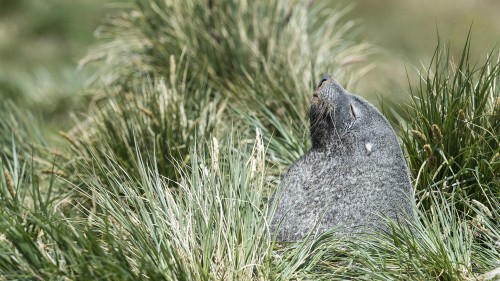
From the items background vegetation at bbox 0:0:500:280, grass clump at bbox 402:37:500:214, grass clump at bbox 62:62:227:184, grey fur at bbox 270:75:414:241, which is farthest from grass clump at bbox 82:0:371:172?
grey fur at bbox 270:75:414:241

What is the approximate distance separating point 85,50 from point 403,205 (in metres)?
10.0

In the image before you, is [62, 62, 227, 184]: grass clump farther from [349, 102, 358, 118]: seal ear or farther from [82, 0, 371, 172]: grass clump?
[349, 102, 358, 118]: seal ear

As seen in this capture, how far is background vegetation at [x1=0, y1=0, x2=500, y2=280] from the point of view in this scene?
11.8 feet

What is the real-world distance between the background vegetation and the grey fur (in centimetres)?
13

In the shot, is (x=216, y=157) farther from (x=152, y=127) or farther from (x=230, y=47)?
(x=230, y=47)

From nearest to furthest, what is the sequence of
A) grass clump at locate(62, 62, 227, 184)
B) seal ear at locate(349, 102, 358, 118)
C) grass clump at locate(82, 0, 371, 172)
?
seal ear at locate(349, 102, 358, 118) < grass clump at locate(62, 62, 227, 184) < grass clump at locate(82, 0, 371, 172)

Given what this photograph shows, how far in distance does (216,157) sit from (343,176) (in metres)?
0.59

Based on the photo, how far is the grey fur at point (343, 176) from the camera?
13.4 ft

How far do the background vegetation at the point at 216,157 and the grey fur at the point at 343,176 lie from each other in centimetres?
13

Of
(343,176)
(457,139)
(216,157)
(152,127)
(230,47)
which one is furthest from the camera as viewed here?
(230,47)

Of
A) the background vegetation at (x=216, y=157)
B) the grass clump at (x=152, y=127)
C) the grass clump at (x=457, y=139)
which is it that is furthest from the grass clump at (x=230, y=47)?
the grass clump at (x=457, y=139)

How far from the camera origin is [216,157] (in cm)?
403

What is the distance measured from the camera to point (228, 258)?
3717 millimetres

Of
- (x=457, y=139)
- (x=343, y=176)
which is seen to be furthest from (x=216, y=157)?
(x=457, y=139)
